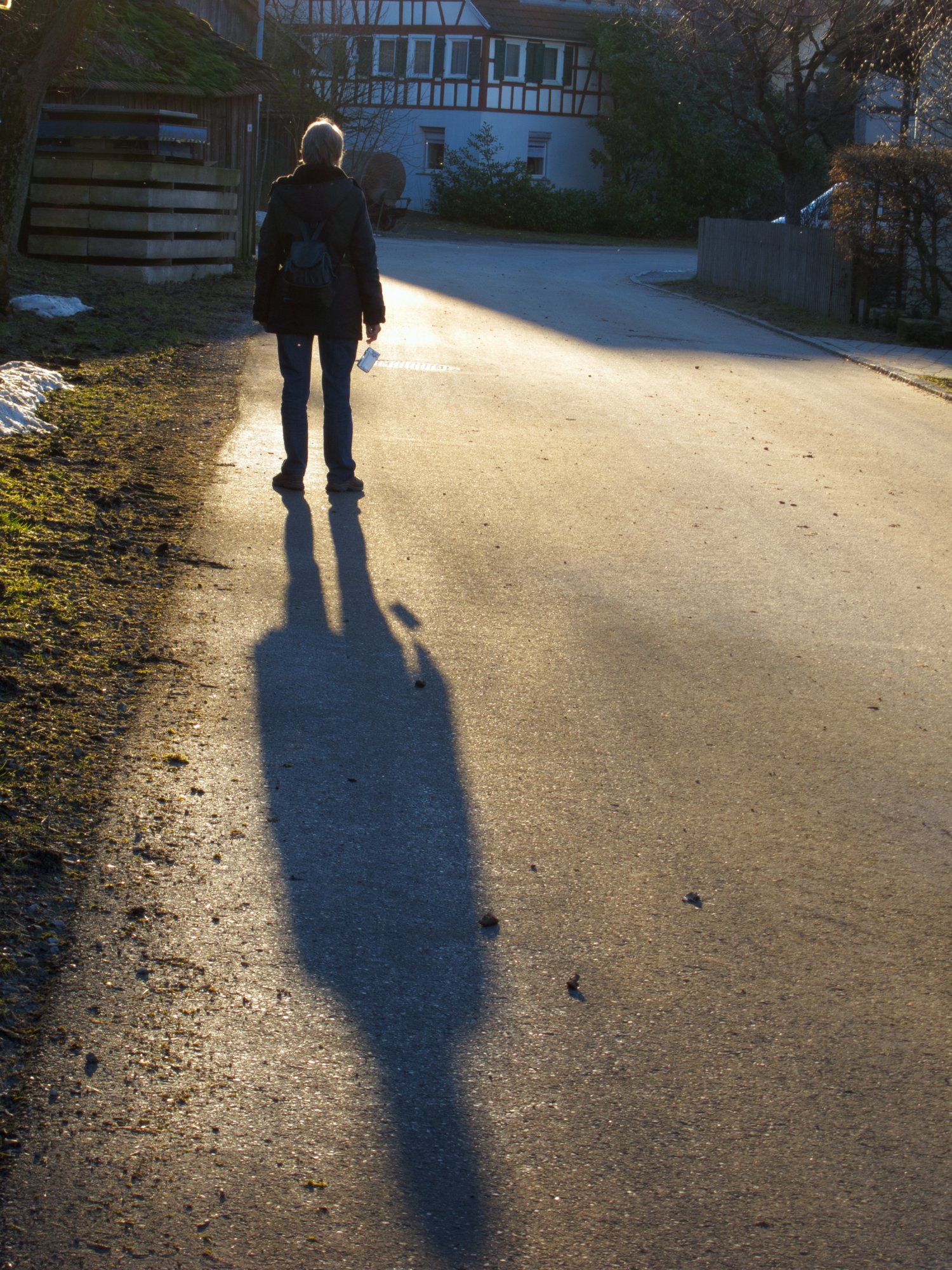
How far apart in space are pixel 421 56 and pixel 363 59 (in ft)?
45.9

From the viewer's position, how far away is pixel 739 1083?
2957 mm

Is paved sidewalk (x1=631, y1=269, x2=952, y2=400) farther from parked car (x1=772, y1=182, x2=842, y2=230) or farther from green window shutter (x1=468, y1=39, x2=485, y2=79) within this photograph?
green window shutter (x1=468, y1=39, x2=485, y2=79)

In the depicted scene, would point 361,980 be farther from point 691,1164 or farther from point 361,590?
point 361,590

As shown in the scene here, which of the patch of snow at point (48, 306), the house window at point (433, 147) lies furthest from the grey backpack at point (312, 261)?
the house window at point (433, 147)

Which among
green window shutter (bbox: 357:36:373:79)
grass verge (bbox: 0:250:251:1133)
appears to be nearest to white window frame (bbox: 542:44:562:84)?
green window shutter (bbox: 357:36:373:79)

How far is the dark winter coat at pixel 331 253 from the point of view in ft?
25.1

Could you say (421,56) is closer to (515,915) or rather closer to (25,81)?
(25,81)

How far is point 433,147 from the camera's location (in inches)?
2269

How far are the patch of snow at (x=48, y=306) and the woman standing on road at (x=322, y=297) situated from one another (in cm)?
613

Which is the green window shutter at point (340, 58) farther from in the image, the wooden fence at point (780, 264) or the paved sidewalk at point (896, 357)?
the paved sidewalk at point (896, 357)

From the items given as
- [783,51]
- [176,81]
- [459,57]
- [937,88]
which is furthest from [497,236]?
[176,81]

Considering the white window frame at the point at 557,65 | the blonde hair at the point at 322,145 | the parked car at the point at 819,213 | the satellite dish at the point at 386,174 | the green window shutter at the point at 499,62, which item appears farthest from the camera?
the white window frame at the point at 557,65

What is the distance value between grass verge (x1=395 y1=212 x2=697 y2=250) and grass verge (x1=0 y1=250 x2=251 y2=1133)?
32.1 meters

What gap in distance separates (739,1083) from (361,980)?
87 centimetres
